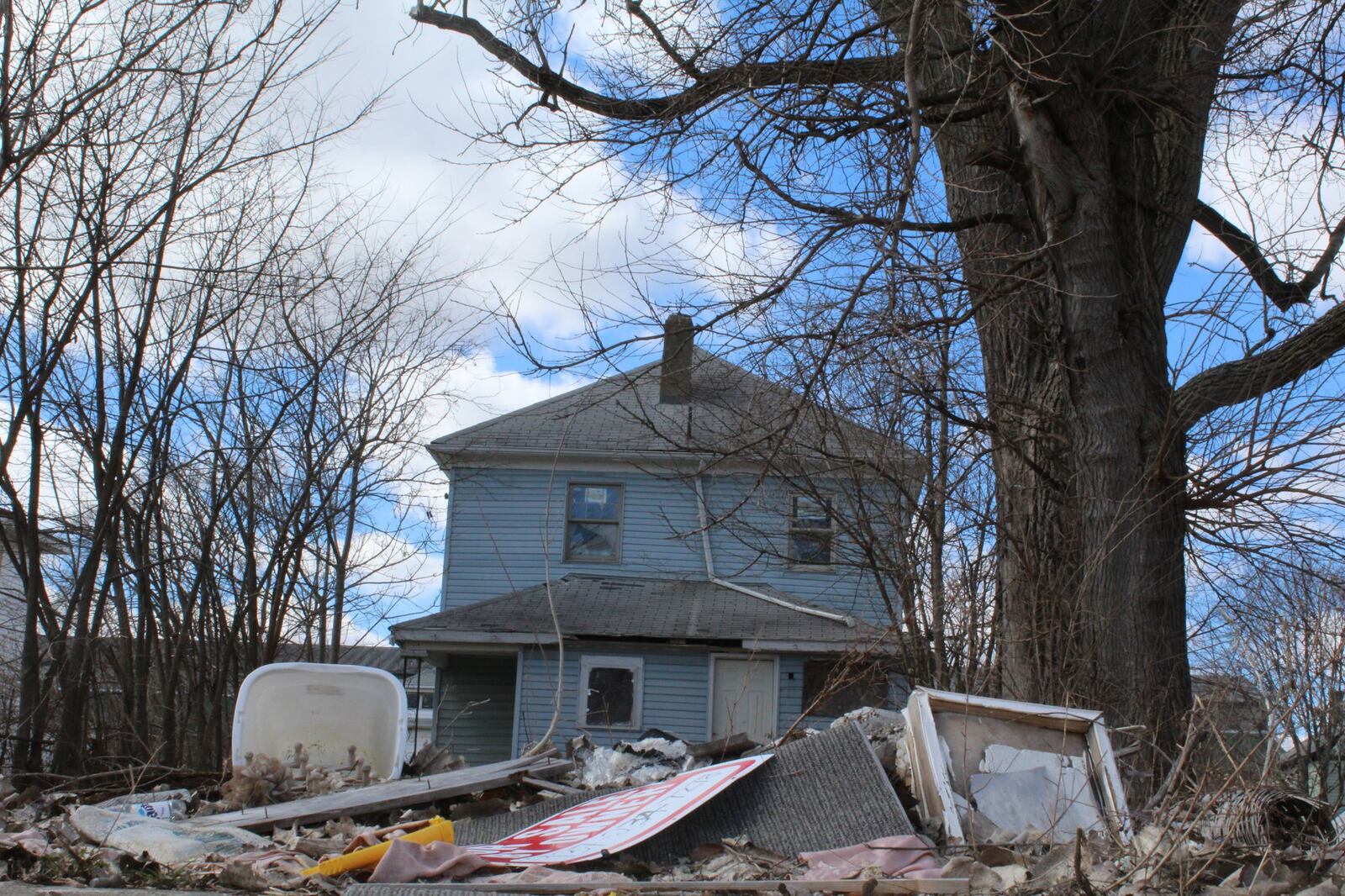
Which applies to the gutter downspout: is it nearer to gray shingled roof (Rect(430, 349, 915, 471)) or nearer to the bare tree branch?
gray shingled roof (Rect(430, 349, 915, 471))

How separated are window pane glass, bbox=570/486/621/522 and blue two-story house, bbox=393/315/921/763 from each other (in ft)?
0.06

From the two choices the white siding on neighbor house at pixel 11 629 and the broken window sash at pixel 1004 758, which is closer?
the broken window sash at pixel 1004 758

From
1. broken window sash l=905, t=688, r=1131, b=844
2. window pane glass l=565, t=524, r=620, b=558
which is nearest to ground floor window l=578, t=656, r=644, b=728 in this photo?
window pane glass l=565, t=524, r=620, b=558

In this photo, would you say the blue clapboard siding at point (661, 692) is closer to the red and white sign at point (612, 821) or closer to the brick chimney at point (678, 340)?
the brick chimney at point (678, 340)

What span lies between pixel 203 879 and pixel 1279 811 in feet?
10.1

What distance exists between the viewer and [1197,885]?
8.92ft

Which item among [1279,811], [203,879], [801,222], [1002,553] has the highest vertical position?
[801,222]

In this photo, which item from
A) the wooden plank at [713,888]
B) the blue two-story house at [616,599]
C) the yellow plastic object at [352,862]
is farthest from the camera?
the blue two-story house at [616,599]

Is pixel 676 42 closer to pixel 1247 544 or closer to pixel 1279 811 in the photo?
pixel 1247 544

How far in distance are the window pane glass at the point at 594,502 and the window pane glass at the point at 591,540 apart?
138 mm

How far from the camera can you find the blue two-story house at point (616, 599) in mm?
14750

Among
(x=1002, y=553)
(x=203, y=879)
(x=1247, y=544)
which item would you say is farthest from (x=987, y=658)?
(x=203, y=879)

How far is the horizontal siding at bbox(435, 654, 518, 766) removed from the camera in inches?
652

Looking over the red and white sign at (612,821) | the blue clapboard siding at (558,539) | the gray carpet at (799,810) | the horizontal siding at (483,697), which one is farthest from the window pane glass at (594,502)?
the gray carpet at (799,810)
